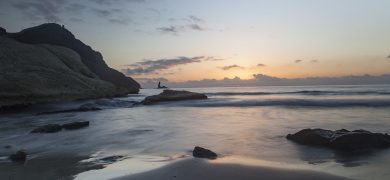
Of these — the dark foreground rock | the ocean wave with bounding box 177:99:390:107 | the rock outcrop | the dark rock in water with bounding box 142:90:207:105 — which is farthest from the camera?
the rock outcrop

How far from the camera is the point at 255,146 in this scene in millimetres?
11492

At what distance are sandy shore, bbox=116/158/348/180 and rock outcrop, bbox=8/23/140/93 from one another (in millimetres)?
90926

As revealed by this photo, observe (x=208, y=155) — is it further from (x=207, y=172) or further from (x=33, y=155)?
(x=33, y=155)

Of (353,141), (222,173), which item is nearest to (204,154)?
(222,173)

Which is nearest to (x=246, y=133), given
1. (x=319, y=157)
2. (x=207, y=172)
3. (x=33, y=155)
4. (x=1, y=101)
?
(x=319, y=157)

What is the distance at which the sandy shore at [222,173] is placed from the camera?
7.26 meters

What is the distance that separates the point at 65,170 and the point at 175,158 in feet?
9.51

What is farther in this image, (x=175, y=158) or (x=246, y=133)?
(x=246, y=133)

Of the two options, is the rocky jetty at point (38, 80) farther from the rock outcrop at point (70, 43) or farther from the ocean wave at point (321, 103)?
the rock outcrop at point (70, 43)

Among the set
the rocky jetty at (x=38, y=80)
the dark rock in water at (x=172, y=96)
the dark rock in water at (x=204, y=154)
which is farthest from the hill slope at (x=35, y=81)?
the dark rock in water at (x=204, y=154)

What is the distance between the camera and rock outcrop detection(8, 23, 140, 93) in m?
102

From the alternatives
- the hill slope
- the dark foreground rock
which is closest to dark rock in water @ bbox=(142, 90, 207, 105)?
the hill slope

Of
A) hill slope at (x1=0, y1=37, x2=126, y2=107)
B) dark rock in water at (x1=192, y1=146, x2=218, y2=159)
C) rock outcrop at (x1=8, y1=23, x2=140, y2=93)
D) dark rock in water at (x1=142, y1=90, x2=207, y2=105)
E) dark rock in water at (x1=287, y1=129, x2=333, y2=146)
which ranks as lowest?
dark rock in water at (x1=192, y1=146, x2=218, y2=159)

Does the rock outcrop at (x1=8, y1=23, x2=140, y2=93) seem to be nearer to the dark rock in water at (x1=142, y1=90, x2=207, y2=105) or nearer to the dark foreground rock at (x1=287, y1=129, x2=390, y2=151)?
the dark rock in water at (x1=142, y1=90, x2=207, y2=105)
